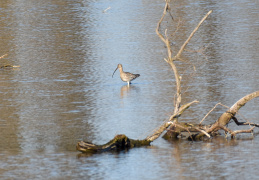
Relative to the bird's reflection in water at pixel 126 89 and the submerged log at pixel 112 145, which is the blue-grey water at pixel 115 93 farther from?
the submerged log at pixel 112 145

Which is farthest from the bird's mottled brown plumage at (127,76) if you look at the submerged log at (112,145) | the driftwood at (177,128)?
the submerged log at (112,145)

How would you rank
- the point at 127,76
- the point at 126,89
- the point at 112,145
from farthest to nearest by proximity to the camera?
the point at 127,76, the point at 126,89, the point at 112,145

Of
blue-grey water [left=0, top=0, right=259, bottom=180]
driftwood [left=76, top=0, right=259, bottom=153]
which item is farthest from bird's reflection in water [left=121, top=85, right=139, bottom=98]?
driftwood [left=76, top=0, right=259, bottom=153]

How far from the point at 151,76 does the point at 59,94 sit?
13.0 ft

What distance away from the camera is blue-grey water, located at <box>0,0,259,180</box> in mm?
11719

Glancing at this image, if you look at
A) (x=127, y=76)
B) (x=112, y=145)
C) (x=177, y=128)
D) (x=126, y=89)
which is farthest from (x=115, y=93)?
(x=112, y=145)

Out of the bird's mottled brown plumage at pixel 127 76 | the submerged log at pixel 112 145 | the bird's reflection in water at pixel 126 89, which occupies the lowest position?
the submerged log at pixel 112 145

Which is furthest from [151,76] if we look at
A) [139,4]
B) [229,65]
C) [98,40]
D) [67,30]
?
[139,4]

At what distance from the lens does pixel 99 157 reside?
12188 mm

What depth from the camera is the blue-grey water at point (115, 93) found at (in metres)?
11.7

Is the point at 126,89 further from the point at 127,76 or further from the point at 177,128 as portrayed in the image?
the point at 177,128

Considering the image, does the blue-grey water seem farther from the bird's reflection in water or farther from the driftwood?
the driftwood

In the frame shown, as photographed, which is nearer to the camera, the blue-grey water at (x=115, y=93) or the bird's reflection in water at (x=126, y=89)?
the blue-grey water at (x=115, y=93)

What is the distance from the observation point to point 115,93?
63.0ft
